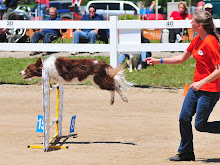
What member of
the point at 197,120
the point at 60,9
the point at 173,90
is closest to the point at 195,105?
the point at 197,120

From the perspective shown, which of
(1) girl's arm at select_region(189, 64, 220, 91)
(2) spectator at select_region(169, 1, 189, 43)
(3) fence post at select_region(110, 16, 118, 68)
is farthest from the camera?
(2) spectator at select_region(169, 1, 189, 43)

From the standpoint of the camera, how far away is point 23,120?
7.89 metres

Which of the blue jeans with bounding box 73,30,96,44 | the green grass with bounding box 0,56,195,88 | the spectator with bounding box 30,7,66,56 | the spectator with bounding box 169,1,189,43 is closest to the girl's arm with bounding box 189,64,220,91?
the green grass with bounding box 0,56,195,88

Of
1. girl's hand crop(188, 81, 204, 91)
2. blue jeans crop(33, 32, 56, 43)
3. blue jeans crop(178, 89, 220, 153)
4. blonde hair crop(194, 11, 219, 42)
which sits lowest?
blue jeans crop(33, 32, 56, 43)

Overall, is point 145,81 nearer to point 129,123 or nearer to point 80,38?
point 80,38

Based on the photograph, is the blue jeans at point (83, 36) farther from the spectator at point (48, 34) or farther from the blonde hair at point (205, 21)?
the blonde hair at point (205, 21)

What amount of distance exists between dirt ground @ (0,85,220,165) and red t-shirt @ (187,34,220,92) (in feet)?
3.23

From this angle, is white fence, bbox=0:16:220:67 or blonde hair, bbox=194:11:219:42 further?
white fence, bbox=0:16:220:67

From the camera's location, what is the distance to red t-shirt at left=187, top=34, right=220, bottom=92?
490 centimetres

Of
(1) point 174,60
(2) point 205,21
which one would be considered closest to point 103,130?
(1) point 174,60

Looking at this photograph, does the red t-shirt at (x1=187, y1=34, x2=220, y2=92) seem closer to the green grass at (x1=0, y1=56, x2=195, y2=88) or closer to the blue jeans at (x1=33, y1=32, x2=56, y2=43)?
the green grass at (x1=0, y1=56, x2=195, y2=88)

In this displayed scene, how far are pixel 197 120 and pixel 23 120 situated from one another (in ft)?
12.2

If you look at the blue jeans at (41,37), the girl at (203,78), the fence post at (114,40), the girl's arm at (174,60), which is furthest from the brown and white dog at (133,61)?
the girl at (203,78)

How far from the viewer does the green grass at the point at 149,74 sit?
11906 millimetres
